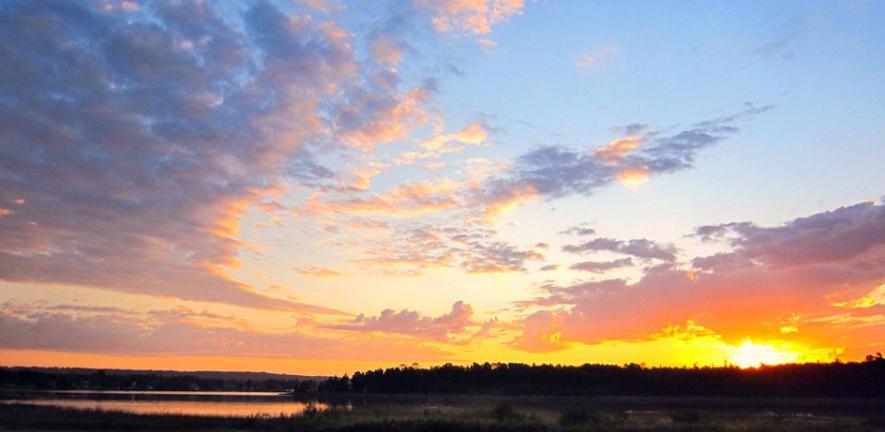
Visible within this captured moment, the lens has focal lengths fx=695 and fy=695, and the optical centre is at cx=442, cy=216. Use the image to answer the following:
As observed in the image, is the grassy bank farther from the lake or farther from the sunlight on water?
the sunlight on water

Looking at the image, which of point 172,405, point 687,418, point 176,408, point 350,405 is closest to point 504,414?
point 687,418

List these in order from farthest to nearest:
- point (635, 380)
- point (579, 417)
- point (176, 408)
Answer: point (635, 380) → point (176, 408) → point (579, 417)

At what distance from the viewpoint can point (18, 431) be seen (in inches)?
1522

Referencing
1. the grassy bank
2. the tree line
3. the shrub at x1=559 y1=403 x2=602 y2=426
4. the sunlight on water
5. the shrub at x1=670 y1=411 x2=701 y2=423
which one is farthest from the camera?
the tree line

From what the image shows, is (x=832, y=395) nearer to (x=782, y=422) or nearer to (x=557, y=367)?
(x=557, y=367)

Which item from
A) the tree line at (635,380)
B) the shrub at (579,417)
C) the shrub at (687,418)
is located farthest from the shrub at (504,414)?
the tree line at (635,380)

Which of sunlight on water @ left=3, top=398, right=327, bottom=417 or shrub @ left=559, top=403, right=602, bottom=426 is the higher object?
shrub @ left=559, top=403, right=602, bottom=426

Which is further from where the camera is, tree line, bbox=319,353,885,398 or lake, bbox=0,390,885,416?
tree line, bbox=319,353,885,398

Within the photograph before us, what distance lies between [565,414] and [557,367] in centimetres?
10008

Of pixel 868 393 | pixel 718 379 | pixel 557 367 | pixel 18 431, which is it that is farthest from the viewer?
pixel 557 367

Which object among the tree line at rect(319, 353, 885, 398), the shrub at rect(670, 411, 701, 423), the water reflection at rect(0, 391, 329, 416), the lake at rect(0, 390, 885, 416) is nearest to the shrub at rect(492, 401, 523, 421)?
the lake at rect(0, 390, 885, 416)

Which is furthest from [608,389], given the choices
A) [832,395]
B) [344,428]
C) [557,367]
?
[344,428]

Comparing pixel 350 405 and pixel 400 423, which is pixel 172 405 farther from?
pixel 400 423

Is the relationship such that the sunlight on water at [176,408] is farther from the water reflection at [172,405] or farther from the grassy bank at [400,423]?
the grassy bank at [400,423]
